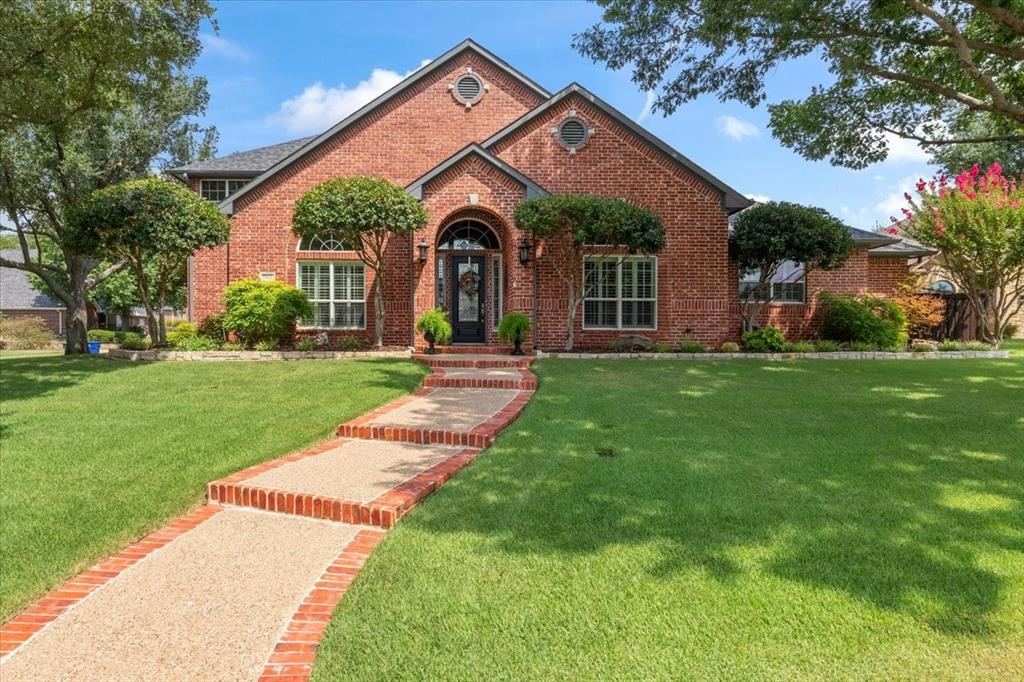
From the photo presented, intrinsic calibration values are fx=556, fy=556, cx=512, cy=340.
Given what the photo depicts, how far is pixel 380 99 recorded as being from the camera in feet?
52.5

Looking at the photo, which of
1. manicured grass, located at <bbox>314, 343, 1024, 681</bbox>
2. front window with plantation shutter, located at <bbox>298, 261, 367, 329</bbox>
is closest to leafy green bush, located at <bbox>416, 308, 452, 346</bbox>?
front window with plantation shutter, located at <bbox>298, 261, 367, 329</bbox>

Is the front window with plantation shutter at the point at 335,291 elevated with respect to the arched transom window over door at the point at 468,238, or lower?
lower

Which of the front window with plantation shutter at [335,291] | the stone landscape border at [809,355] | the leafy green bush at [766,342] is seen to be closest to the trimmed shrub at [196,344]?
the front window with plantation shutter at [335,291]

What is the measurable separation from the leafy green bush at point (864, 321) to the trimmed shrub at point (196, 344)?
16550 mm

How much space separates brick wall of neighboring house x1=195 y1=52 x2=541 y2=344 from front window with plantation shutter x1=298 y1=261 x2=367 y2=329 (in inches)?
13.0

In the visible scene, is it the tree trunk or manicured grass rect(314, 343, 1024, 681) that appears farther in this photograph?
the tree trunk

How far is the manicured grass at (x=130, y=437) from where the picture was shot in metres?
4.08

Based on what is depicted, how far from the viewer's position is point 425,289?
14.1m

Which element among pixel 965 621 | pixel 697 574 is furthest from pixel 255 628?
pixel 965 621

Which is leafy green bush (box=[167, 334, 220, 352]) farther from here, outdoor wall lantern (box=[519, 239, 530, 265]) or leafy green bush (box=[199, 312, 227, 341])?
outdoor wall lantern (box=[519, 239, 530, 265])

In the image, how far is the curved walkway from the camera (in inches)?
109

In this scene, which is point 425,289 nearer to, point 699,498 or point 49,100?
point 49,100

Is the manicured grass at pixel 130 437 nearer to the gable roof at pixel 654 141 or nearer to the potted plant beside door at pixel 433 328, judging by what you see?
the potted plant beside door at pixel 433 328

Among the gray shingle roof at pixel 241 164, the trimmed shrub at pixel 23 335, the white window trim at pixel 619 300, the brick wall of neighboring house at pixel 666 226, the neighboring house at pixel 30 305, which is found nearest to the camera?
the brick wall of neighboring house at pixel 666 226
